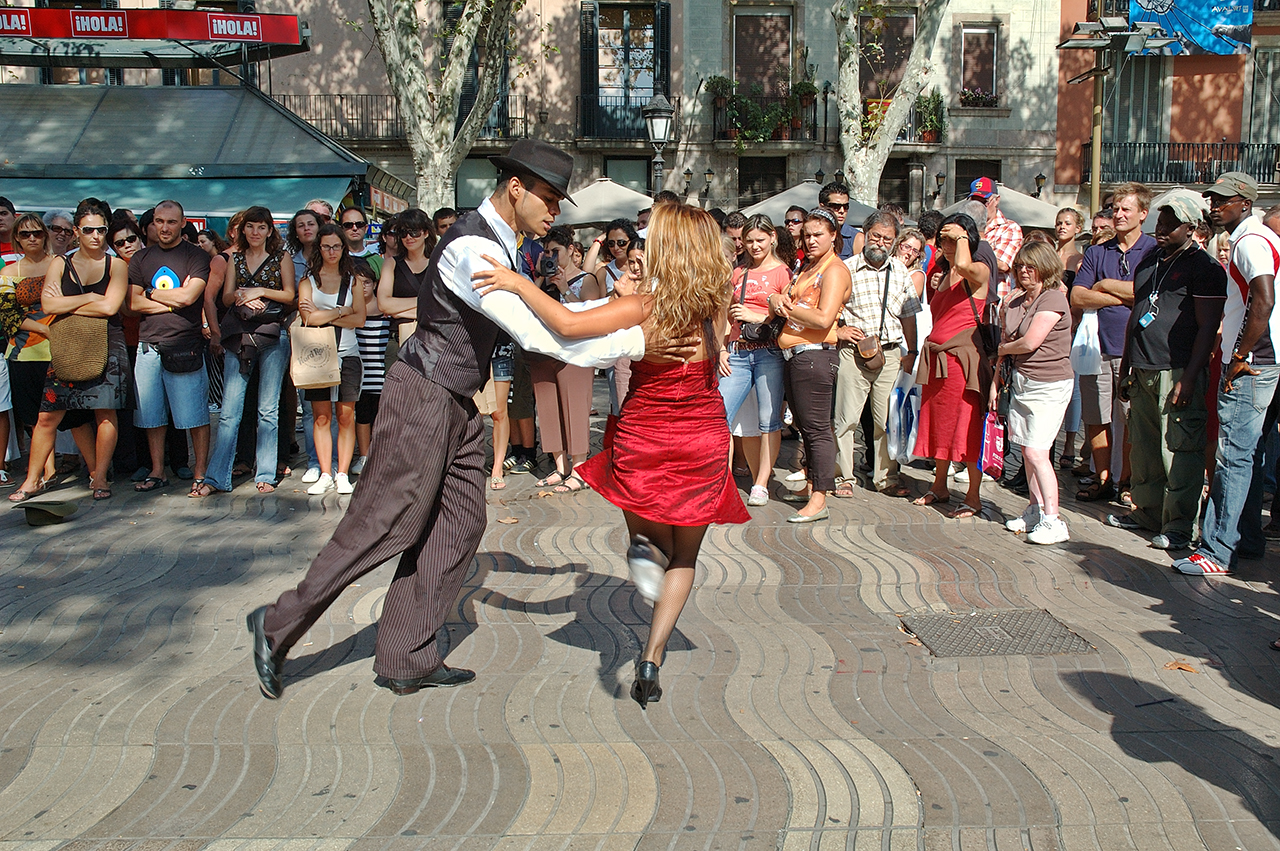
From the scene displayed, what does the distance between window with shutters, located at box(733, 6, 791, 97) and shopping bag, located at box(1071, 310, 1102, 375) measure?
70.8ft

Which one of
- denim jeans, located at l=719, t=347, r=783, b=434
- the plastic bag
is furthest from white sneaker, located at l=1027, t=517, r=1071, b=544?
denim jeans, located at l=719, t=347, r=783, b=434

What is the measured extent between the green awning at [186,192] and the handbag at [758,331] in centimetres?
1011

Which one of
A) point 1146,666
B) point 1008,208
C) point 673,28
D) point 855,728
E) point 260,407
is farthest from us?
point 673,28

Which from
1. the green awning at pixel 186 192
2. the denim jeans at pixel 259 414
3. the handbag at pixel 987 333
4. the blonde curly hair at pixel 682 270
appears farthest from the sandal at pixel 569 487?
the green awning at pixel 186 192

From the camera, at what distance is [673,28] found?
28.0 m

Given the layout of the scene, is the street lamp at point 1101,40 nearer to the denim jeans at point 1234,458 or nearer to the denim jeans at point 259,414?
the denim jeans at point 1234,458

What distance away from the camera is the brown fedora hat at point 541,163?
4.04 m

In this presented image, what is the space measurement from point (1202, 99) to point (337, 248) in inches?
1115

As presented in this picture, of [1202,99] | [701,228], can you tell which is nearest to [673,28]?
[1202,99]

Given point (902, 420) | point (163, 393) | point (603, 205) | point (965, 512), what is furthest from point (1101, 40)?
point (163, 393)

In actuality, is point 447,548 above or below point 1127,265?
below

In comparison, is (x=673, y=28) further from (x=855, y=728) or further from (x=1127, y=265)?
(x=855, y=728)

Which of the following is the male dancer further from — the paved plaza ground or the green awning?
the green awning

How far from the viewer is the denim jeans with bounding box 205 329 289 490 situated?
8.02m
